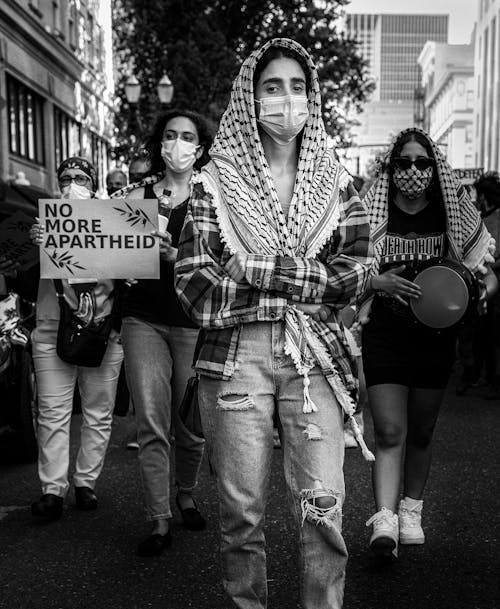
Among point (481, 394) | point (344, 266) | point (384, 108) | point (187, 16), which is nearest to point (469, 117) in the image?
point (384, 108)

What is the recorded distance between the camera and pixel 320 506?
2.92 meters

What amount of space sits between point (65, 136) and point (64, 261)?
2534cm

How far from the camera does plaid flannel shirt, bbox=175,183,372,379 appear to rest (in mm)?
2939

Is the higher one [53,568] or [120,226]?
[120,226]

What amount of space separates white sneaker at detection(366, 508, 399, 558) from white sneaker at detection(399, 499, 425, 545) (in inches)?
8.3

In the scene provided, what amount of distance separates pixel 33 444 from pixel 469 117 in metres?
101

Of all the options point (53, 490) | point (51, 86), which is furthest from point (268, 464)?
point (51, 86)

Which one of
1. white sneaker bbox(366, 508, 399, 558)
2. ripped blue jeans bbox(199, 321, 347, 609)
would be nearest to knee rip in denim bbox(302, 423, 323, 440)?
ripped blue jeans bbox(199, 321, 347, 609)

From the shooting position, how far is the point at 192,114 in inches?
201

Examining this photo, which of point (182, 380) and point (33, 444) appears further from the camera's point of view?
point (33, 444)

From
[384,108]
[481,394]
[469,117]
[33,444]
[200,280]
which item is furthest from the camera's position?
[384,108]

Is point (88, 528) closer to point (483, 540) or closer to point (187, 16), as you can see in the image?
point (483, 540)

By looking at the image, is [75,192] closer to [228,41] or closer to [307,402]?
[307,402]

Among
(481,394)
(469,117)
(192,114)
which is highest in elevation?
(469,117)
